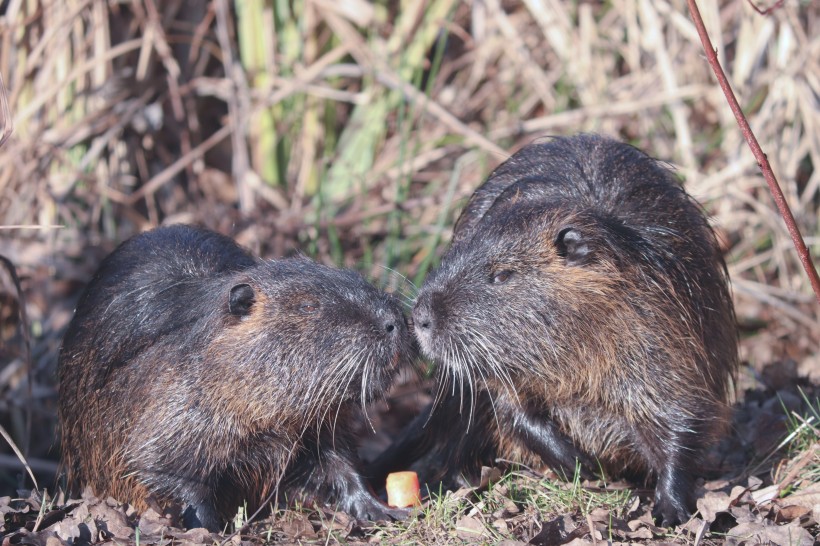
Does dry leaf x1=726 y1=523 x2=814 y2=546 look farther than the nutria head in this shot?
No

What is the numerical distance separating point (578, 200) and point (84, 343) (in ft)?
6.23

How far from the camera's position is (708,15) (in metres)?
5.99

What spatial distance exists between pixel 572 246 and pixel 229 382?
49.1 inches

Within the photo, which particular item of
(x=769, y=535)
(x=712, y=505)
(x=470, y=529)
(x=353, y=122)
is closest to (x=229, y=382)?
(x=470, y=529)

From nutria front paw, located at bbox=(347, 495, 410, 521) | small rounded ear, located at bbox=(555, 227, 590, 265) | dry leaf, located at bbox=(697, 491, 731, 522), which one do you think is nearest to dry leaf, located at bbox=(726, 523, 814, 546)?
dry leaf, located at bbox=(697, 491, 731, 522)

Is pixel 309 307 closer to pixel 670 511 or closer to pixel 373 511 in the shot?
pixel 373 511

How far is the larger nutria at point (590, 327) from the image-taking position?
3.40m

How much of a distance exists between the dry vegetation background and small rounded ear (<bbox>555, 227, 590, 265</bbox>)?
194cm

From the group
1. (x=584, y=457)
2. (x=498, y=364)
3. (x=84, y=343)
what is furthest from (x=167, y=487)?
(x=584, y=457)

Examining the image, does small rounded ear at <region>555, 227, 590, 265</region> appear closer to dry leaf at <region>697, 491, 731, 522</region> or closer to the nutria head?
the nutria head

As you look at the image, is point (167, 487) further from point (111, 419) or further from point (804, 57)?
point (804, 57)

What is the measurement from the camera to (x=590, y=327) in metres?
3.44

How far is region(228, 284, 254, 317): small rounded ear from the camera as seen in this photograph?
3.46 m

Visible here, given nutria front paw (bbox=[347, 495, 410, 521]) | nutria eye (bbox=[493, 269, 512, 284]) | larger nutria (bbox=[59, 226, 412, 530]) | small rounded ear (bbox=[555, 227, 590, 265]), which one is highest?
small rounded ear (bbox=[555, 227, 590, 265])
